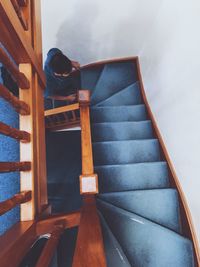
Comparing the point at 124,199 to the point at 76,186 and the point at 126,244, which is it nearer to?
the point at 126,244

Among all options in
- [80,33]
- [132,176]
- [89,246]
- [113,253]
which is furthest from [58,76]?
[89,246]

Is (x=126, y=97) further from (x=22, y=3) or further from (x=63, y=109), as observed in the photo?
(x=22, y=3)

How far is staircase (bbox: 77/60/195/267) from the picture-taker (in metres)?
1.55

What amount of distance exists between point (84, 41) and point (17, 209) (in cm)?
246

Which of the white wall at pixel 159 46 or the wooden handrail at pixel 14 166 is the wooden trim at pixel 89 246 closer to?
the wooden handrail at pixel 14 166

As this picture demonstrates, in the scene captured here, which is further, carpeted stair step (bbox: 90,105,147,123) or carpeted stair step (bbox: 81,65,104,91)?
carpeted stair step (bbox: 81,65,104,91)

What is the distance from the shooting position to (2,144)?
123cm

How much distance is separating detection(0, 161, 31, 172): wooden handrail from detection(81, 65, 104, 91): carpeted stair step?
248 cm

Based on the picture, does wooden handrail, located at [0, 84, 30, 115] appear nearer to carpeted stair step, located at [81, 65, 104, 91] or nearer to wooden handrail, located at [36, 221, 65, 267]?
wooden handrail, located at [36, 221, 65, 267]

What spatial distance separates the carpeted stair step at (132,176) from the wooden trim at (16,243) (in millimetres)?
1019

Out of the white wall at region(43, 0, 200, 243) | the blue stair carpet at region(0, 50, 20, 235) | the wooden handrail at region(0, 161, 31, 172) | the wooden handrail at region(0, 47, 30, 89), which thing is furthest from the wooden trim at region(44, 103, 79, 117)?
the wooden handrail at region(0, 161, 31, 172)

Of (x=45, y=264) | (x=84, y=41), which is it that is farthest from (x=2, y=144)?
(x=84, y=41)

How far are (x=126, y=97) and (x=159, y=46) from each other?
3.07 feet

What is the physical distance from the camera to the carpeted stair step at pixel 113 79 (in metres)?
3.21
